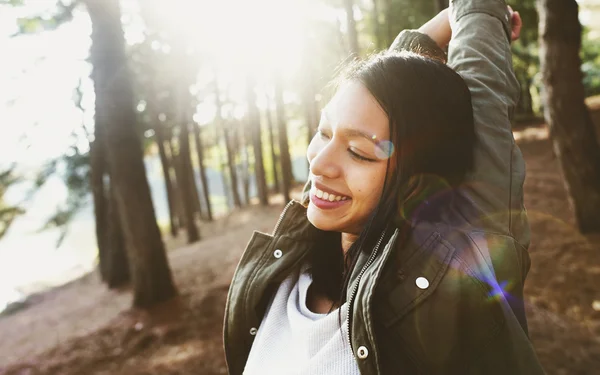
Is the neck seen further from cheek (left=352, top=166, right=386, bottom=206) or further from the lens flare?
the lens flare

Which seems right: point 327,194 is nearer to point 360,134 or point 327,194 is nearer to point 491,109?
point 360,134

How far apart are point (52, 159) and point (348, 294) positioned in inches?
679

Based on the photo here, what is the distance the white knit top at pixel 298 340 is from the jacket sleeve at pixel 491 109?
29.8 inches

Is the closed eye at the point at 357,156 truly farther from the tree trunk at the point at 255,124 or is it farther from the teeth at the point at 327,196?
the tree trunk at the point at 255,124

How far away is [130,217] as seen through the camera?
819 centimetres

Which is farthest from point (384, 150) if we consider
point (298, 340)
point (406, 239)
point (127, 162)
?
point (127, 162)

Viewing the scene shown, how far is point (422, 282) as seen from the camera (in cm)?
142

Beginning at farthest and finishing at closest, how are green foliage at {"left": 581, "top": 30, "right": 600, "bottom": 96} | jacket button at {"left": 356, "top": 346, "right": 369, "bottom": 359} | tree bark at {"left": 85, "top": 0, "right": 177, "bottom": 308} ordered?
green foliage at {"left": 581, "top": 30, "right": 600, "bottom": 96} → tree bark at {"left": 85, "top": 0, "right": 177, "bottom": 308} → jacket button at {"left": 356, "top": 346, "right": 369, "bottom": 359}

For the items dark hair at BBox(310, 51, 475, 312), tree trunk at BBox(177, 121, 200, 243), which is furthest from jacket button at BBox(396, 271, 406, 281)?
tree trunk at BBox(177, 121, 200, 243)

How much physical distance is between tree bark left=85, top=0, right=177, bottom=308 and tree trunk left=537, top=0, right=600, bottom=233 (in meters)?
7.23

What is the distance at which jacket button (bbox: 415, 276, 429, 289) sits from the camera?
1409 mm

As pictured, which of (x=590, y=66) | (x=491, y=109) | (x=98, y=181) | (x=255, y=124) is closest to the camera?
(x=491, y=109)

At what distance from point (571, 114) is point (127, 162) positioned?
7657 mm

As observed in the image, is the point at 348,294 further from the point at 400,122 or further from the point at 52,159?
the point at 52,159
